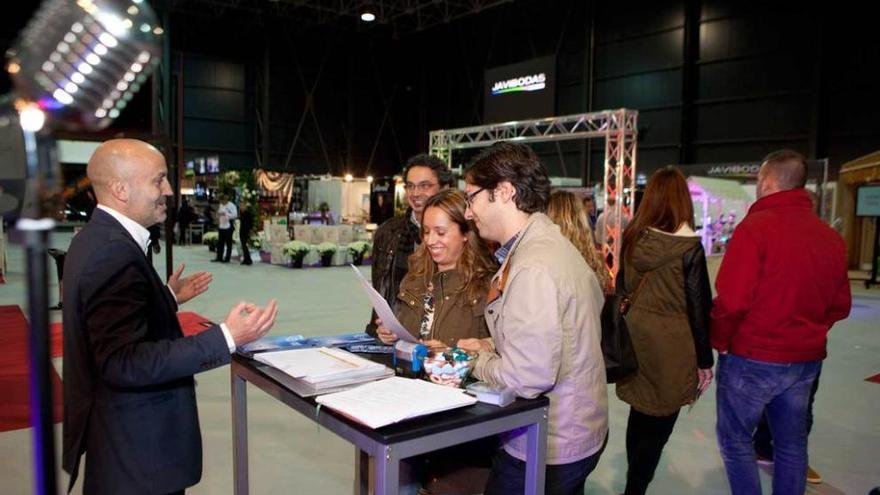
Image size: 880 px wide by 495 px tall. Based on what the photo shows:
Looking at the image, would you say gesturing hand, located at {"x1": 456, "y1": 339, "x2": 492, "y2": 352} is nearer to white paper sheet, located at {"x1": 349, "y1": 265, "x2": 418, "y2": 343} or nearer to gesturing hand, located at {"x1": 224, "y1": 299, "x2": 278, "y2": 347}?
white paper sheet, located at {"x1": 349, "y1": 265, "x2": 418, "y2": 343}

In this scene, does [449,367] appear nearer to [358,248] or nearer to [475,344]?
[475,344]

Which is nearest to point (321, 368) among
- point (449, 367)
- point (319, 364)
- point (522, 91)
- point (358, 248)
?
point (319, 364)

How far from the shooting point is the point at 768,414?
2.26 m

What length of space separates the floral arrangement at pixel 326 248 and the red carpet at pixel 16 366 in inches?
217

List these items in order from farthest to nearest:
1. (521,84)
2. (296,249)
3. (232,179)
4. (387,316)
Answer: (521,84), (232,179), (296,249), (387,316)

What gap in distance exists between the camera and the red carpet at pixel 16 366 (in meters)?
3.42

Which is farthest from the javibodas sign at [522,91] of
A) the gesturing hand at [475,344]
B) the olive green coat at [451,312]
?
the gesturing hand at [475,344]

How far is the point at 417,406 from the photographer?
126 cm

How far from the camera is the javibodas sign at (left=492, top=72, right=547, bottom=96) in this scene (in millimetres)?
16766

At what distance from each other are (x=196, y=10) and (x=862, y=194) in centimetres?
2085

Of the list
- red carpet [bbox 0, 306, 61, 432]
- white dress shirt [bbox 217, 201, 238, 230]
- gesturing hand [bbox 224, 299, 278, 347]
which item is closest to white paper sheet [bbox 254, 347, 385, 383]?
→ gesturing hand [bbox 224, 299, 278, 347]

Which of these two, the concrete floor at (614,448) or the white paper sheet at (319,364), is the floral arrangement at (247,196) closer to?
the concrete floor at (614,448)

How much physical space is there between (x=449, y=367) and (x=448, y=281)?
27.7 inches

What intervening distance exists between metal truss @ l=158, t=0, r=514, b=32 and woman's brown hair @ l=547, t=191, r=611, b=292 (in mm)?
A: 17597
